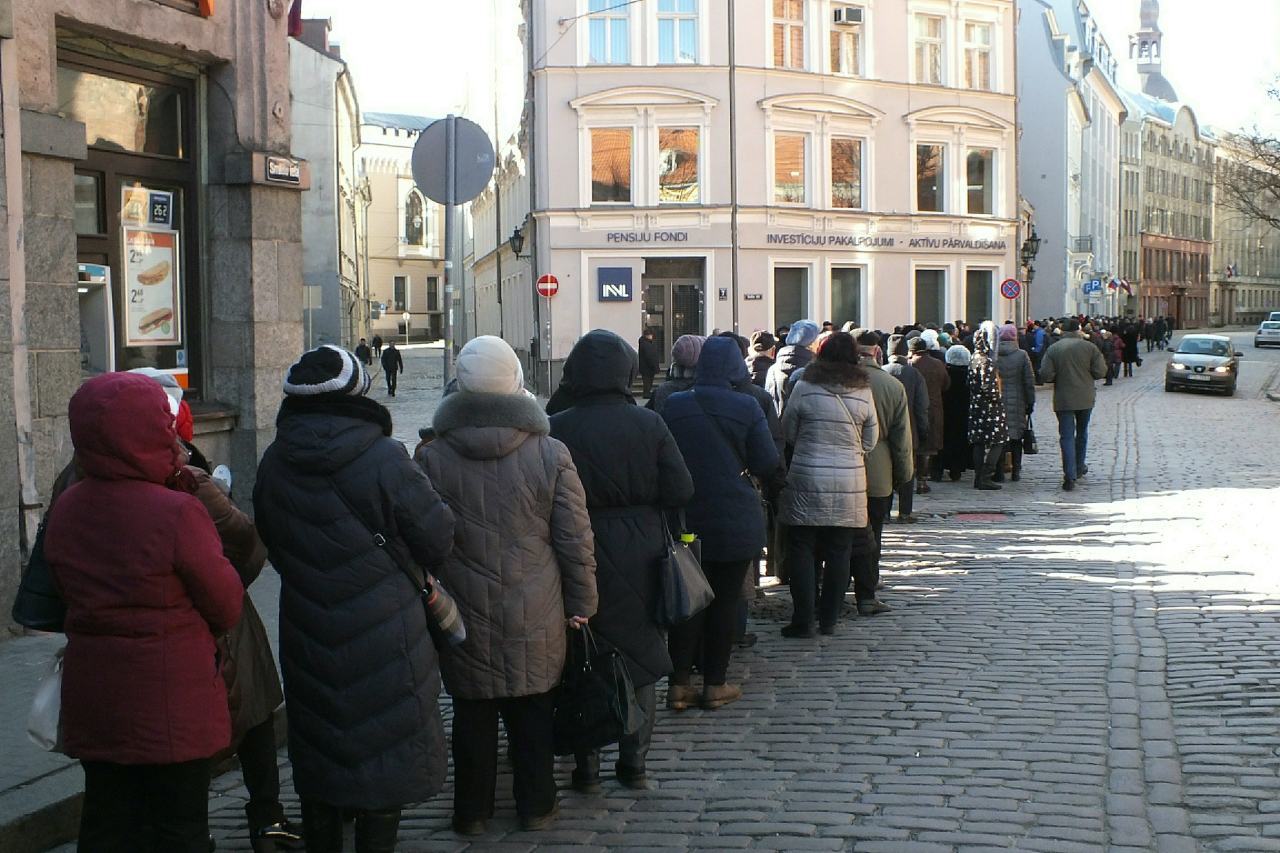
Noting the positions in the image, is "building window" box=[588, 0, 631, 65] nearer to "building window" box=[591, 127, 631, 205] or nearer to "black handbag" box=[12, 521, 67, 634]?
"building window" box=[591, 127, 631, 205]

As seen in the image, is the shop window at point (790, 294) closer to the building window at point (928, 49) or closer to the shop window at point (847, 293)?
the shop window at point (847, 293)

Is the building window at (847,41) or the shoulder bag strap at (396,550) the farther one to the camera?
the building window at (847,41)

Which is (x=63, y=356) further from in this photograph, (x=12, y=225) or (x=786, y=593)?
(x=786, y=593)

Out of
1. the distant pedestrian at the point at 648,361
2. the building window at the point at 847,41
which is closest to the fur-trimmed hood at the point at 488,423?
the distant pedestrian at the point at 648,361

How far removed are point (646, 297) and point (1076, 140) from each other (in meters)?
A: 39.9

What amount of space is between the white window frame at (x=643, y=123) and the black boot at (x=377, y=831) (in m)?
31.1

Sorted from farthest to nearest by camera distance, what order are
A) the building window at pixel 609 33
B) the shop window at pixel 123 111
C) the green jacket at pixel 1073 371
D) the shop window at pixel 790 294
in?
the shop window at pixel 790 294
the building window at pixel 609 33
the green jacket at pixel 1073 371
the shop window at pixel 123 111

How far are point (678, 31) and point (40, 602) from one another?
33.3 m

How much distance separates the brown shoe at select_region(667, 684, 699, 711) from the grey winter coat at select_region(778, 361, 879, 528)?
64.3 inches

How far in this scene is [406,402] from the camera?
3497 centimetres

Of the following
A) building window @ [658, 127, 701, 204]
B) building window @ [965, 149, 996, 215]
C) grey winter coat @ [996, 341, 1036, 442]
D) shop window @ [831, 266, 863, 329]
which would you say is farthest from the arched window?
grey winter coat @ [996, 341, 1036, 442]

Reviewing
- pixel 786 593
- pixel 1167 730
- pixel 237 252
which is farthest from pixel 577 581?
pixel 237 252

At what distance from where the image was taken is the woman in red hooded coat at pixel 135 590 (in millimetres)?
3988

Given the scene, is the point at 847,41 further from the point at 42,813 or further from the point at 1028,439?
the point at 42,813
